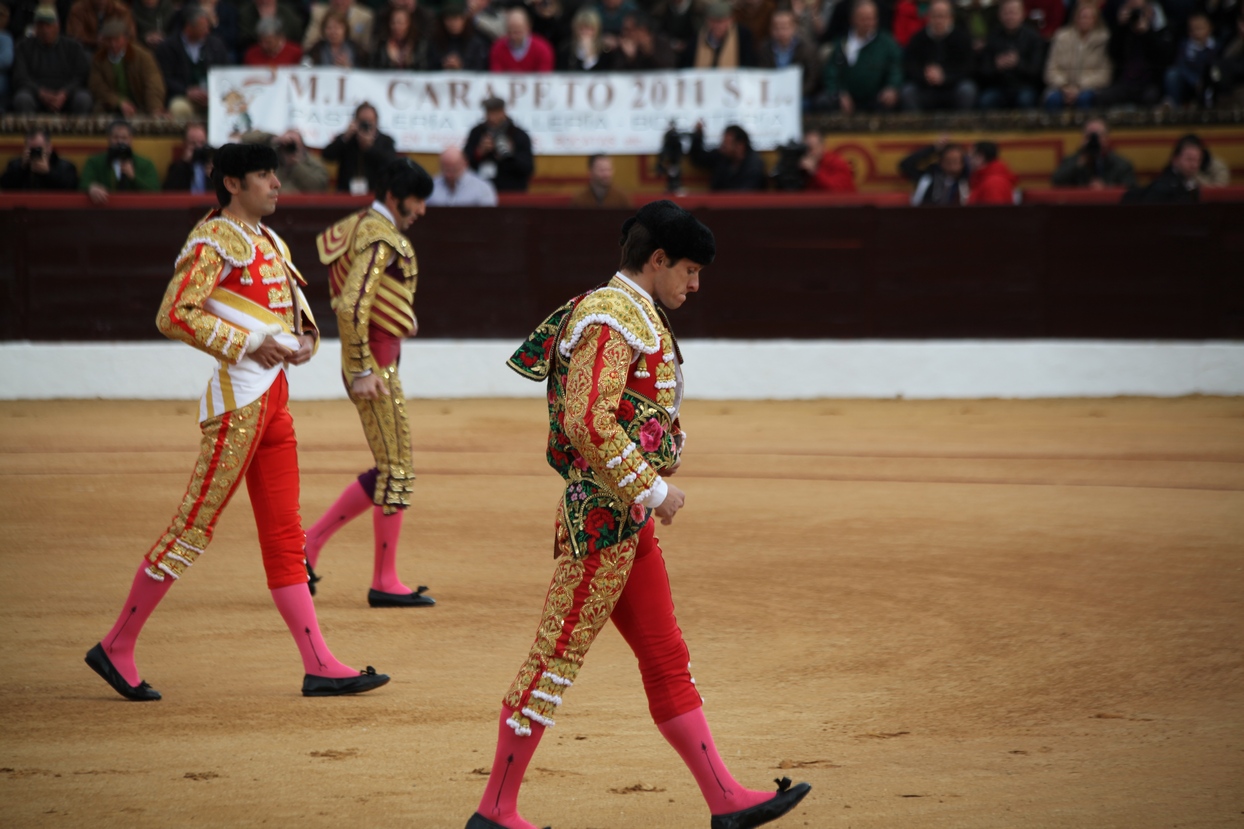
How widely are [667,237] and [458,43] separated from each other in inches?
414

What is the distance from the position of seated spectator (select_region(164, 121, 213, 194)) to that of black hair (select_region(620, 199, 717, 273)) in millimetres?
9576

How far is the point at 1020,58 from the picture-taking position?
12.6 meters

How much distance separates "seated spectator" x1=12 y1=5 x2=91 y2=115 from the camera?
1269cm

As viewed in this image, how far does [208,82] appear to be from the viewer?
12.2 metres

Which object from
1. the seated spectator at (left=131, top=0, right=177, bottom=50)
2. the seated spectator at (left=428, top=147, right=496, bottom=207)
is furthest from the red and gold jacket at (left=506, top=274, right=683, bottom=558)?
the seated spectator at (left=131, top=0, right=177, bottom=50)

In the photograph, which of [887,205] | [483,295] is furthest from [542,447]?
[887,205]

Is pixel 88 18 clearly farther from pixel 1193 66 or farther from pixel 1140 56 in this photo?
pixel 1193 66

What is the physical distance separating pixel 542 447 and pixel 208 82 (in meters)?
5.15

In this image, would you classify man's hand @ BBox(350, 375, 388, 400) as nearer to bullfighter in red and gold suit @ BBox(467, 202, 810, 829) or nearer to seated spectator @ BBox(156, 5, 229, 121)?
bullfighter in red and gold suit @ BBox(467, 202, 810, 829)

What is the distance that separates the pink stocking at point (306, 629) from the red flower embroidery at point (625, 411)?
1.52 meters

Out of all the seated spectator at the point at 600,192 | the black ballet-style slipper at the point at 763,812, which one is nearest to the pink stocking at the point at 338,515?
the black ballet-style slipper at the point at 763,812

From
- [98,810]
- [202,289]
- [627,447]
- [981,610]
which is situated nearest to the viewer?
[627,447]

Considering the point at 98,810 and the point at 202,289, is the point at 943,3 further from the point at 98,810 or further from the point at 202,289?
the point at 98,810

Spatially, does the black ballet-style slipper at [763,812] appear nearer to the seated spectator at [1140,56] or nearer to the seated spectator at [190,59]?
the seated spectator at [1140,56]
